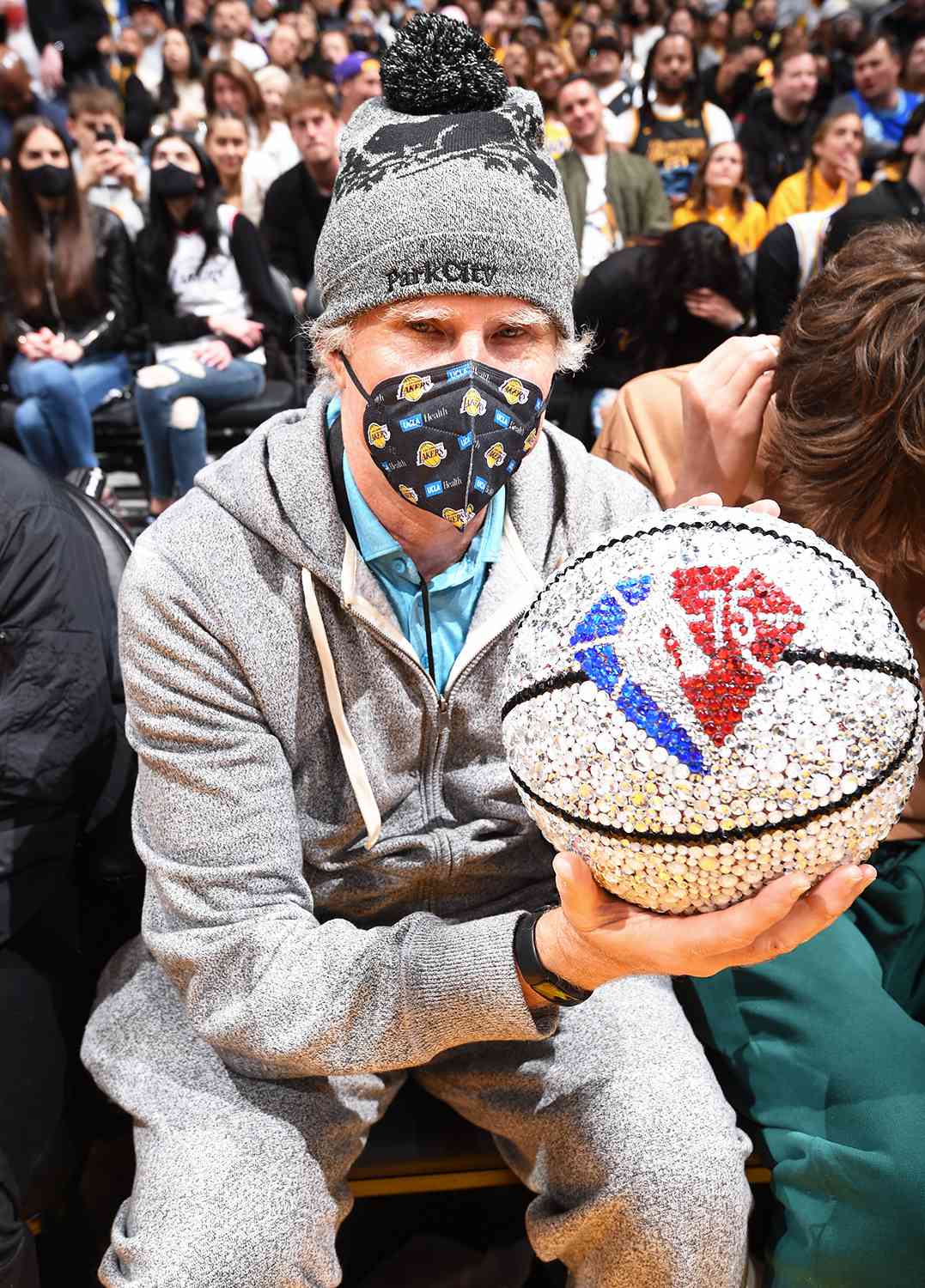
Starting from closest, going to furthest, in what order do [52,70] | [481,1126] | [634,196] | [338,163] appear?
[481,1126] < [338,163] < [634,196] < [52,70]

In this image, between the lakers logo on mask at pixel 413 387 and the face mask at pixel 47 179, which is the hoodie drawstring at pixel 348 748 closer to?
the lakers logo on mask at pixel 413 387

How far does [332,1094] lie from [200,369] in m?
3.68

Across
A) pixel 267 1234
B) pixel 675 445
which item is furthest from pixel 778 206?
pixel 267 1234

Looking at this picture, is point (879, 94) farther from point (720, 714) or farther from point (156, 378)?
point (720, 714)

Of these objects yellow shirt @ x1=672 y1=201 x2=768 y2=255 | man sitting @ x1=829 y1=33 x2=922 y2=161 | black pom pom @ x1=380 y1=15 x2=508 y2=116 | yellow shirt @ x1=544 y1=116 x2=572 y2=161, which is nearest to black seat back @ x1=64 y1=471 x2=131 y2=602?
black pom pom @ x1=380 y1=15 x2=508 y2=116

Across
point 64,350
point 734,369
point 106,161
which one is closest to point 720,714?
point 734,369

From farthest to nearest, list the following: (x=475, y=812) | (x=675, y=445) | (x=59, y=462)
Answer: (x=59, y=462) < (x=675, y=445) < (x=475, y=812)

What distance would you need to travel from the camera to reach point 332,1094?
1.65m

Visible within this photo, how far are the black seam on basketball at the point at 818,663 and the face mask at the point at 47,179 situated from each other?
14.2ft

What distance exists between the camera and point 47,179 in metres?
4.80

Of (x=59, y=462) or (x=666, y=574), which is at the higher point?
(x=666, y=574)

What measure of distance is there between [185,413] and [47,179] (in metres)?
1.14

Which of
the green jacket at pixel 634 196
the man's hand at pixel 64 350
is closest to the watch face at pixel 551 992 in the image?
the man's hand at pixel 64 350

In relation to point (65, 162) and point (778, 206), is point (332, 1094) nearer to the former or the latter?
point (65, 162)
